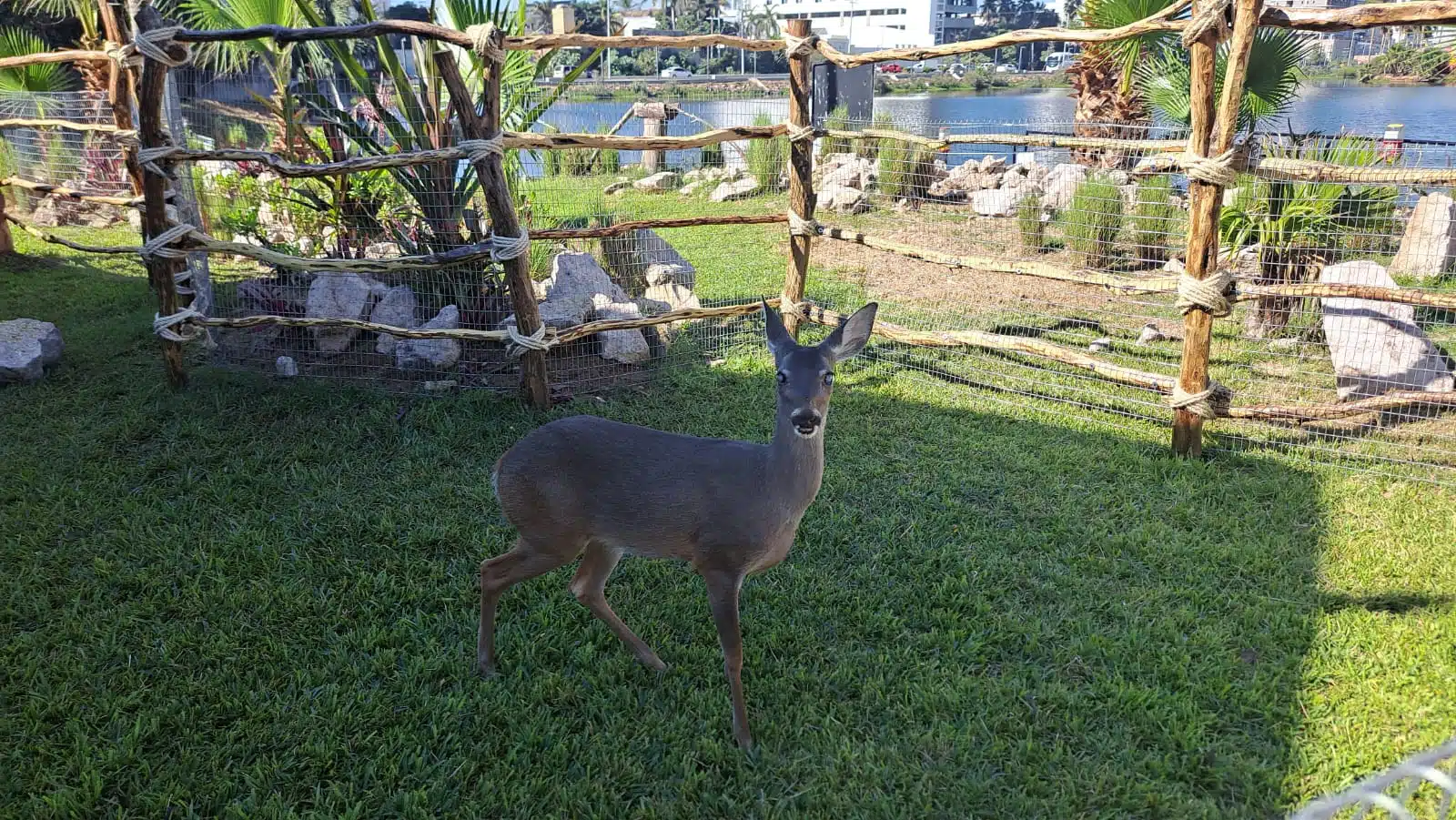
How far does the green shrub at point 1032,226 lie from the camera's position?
863 cm

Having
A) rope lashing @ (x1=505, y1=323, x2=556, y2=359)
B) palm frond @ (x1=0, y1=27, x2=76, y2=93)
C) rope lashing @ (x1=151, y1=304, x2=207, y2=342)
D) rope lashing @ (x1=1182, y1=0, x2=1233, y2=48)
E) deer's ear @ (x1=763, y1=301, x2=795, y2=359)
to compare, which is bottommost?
rope lashing @ (x1=505, y1=323, x2=556, y2=359)

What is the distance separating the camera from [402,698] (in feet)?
10.3

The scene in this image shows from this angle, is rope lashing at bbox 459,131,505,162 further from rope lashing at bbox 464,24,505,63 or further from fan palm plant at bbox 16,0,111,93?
fan palm plant at bbox 16,0,111,93

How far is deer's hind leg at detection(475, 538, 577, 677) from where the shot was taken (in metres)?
3.08

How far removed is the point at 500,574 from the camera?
317cm

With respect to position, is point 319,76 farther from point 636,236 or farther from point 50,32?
point 50,32

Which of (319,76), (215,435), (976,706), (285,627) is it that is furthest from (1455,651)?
(319,76)

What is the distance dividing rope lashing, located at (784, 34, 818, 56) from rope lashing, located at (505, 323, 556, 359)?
2.32 metres

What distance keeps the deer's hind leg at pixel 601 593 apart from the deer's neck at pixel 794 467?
0.75 metres

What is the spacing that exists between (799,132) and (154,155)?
3727 mm

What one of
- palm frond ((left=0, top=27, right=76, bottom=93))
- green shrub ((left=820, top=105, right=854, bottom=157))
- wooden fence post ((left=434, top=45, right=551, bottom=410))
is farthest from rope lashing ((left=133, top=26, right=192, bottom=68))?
palm frond ((left=0, top=27, right=76, bottom=93))

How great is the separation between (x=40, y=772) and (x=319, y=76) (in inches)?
220

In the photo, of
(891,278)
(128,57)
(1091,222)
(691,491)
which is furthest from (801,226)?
(128,57)

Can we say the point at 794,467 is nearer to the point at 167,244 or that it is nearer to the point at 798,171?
the point at 798,171
